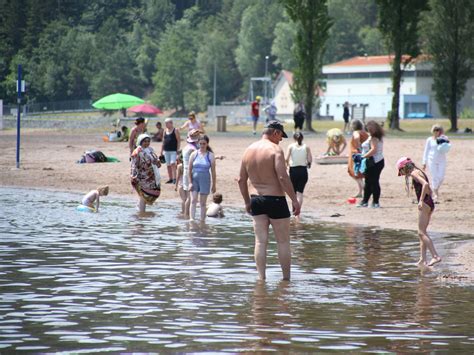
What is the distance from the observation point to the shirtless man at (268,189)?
498 inches

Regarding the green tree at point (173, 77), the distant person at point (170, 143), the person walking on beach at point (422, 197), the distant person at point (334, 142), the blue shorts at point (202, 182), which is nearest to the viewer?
the person walking on beach at point (422, 197)

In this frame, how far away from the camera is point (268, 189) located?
12.8 m

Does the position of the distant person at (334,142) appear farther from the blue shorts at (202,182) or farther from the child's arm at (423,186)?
the child's arm at (423,186)

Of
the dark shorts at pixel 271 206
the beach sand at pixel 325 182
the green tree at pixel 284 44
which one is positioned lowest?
the beach sand at pixel 325 182

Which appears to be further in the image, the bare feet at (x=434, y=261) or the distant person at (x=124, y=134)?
the distant person at (x=124, y=134)

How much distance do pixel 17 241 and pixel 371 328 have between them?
8.19m

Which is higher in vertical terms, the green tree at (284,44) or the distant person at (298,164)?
the green tree at (284,44)

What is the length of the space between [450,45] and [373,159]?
43.4m

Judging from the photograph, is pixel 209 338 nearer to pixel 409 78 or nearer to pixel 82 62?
pixel 409 78

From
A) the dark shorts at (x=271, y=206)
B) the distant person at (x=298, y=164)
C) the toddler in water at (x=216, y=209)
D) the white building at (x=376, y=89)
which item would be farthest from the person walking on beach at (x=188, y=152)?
the white building at (x=376, y=89)

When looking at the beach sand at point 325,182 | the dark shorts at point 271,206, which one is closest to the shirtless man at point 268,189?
the dark shorts at point 271,206

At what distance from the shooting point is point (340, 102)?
12975 cm

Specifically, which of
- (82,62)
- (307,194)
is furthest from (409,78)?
(307,194)

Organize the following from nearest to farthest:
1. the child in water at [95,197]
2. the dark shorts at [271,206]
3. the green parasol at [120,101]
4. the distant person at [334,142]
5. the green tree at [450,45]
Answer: the dark shorts at [271,206] → the child in water at [95,197] → the distant person at [334,142] → the green parasol at [120,101] → the green tree at [450,45]
